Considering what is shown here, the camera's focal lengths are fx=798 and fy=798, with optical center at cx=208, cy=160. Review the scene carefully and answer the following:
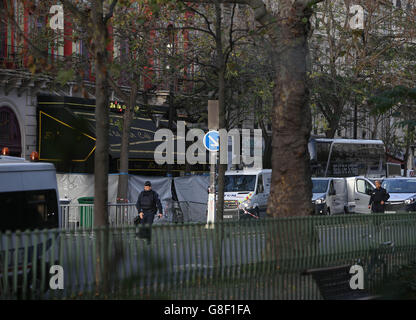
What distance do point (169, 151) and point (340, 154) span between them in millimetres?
11533

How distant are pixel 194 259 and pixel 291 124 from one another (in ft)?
13.4

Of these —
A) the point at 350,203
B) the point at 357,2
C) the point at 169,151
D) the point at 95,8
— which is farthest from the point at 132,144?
the point at 95,8

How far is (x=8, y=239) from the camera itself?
7.53 metres

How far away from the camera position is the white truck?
102 feet

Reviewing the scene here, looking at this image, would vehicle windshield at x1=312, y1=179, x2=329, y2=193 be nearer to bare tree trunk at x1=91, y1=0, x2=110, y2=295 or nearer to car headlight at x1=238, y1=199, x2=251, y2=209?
car headlight at x1=238, y1=199, x2=251, y2=209

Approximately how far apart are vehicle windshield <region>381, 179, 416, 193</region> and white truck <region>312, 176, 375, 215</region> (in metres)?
0.64

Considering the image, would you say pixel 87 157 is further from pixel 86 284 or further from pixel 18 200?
pixel 86 284

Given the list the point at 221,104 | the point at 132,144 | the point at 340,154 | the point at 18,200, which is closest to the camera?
the point at 18,200

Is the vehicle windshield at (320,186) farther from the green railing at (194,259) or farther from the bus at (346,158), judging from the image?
the green railing at (194,259)

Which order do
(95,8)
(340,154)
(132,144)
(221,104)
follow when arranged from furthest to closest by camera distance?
1. (340,154)
2. (132,144)
3. (221,104)
4. (95,8)

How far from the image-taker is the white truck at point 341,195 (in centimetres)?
3121

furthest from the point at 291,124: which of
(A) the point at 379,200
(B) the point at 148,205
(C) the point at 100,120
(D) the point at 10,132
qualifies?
(D) the point at 10,132

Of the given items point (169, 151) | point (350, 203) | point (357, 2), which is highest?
point (357, 2)

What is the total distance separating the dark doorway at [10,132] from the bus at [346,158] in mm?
14259
